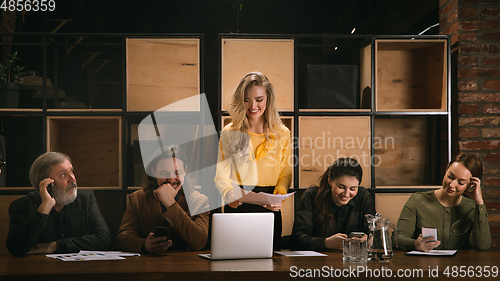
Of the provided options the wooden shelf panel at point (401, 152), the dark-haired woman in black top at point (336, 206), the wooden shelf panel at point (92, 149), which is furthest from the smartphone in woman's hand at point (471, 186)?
the wooden shelf panel at point (92, 149)

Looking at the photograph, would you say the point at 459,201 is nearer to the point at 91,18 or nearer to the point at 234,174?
the point at 234,174

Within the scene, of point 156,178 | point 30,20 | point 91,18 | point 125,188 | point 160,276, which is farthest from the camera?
point 91,18

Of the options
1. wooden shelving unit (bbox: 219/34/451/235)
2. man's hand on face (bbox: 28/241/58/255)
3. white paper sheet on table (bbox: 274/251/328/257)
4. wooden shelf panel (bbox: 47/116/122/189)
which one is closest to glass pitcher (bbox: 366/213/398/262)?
white paper sheet on table (bbox: 274/251/328/257)

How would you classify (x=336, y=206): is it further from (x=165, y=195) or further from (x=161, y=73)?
(x=161, y=73)

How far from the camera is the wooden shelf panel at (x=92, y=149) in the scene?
326cm

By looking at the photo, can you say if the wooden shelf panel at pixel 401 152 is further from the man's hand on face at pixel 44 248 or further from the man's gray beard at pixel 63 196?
the man's hand on face at pixel 44 248

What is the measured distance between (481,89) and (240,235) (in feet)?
7.79

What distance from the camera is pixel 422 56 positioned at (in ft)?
10.9

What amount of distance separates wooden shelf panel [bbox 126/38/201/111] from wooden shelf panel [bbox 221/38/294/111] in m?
0.28

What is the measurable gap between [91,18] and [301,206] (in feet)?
15.4

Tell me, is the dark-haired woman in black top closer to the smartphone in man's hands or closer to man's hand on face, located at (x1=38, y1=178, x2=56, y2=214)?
the smartphone in man's hands

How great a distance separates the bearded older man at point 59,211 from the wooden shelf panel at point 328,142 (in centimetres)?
147

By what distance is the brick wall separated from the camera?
3.03m

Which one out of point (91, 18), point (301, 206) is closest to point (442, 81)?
point (301, 206)
